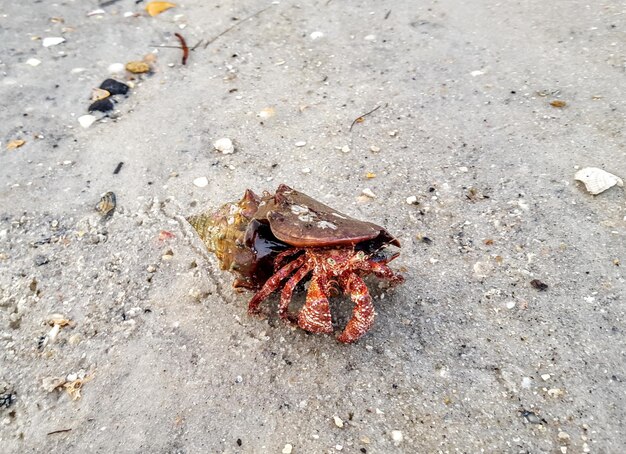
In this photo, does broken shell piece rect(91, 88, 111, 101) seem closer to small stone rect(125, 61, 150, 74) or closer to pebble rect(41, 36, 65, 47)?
small stone rect(125, 61, 150, 74)

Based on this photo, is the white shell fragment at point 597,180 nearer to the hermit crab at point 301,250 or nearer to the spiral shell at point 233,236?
the hermit crab at point 301,250

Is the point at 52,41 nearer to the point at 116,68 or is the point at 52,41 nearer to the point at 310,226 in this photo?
the point at 116,68

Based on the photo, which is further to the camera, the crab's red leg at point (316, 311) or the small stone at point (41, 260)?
the small stone at point (41, 260)

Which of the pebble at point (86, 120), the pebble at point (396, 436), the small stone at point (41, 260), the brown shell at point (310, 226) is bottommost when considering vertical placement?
the pebble at point (396, 436)

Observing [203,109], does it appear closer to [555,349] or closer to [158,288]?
[158,288]

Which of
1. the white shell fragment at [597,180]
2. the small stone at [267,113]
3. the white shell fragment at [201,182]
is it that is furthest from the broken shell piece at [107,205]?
the white shell fragment at [597,180]

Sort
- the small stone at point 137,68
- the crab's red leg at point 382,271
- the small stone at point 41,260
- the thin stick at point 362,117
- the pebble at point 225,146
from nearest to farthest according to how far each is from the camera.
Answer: the crab's red leg at point 382,271 → the small stone at point 41,260 → the pebble at point 225,146 → the thin stick at point 362,117 → the small stone at point 137,68

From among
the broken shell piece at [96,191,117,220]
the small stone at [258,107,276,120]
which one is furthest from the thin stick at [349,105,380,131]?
the broken shell piece at [96,191,117,220]
